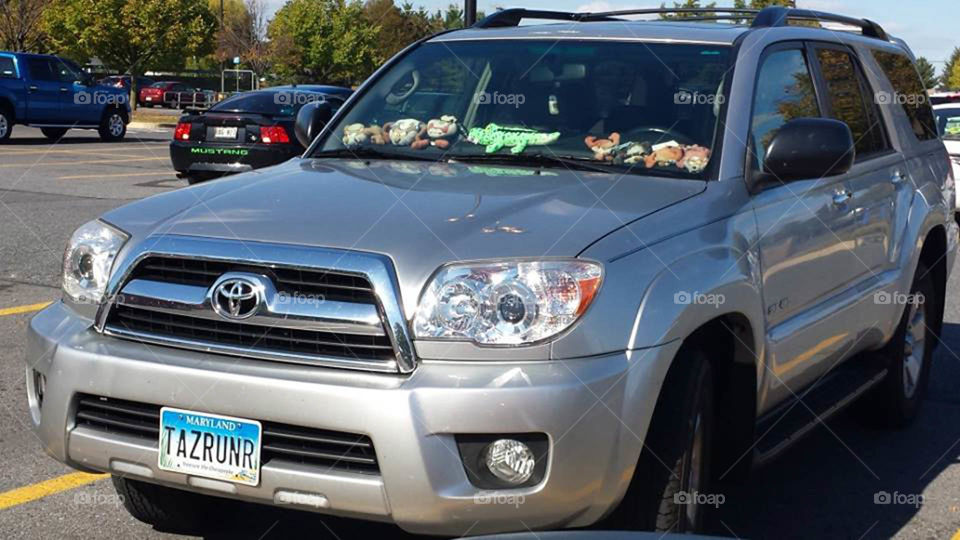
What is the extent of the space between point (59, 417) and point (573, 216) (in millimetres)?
1637

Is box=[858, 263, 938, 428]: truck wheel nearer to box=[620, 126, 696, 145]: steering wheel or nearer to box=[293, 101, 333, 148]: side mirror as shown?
box=[620, 126, 696, 145]: steering wheel

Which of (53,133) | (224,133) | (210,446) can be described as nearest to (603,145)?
(210,446)

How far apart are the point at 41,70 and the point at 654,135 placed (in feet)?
80.1

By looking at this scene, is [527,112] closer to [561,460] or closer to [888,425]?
[561,460]

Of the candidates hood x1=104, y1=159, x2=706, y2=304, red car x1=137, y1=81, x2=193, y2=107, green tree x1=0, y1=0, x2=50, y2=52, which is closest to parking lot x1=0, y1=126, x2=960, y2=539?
hood x1=104, y1=159, x2=706, y2=304

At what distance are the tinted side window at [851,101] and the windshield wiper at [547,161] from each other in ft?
5.11

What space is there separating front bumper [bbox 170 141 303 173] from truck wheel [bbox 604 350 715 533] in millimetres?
13024

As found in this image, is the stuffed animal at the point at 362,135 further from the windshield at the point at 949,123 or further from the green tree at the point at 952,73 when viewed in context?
the green tree at the point at 952,73

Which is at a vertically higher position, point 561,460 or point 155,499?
point 561,460

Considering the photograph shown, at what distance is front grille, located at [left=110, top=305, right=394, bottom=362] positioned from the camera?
3.61m

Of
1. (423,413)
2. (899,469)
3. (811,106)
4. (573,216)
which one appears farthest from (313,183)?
(899,469)

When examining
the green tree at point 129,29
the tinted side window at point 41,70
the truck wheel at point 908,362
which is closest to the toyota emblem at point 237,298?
the truck wheel at point 908,362

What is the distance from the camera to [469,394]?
3.47 meters

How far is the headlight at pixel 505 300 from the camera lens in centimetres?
359
